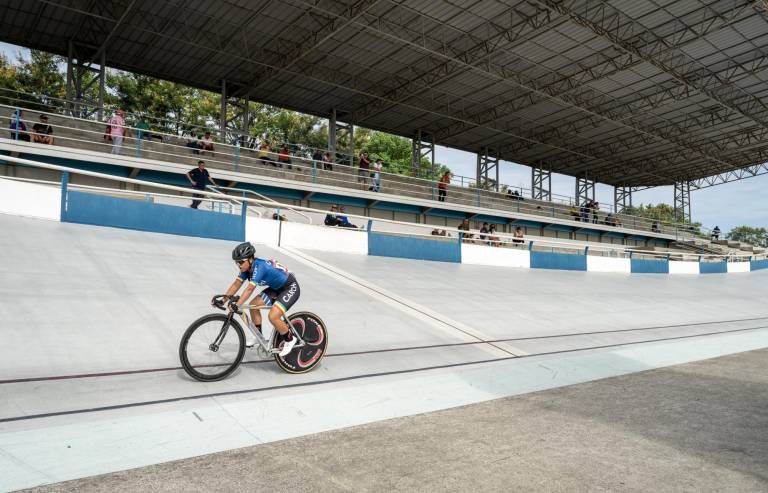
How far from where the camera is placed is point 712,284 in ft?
68.5

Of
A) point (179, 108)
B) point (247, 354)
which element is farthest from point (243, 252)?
point (179, 108)

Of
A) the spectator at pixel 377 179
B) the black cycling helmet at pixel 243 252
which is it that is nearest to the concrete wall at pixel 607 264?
the spectator at pixel 377 179

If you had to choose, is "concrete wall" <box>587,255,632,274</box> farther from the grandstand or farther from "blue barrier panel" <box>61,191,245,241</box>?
"blue barrier panel" <box>61,191,245,241</box>

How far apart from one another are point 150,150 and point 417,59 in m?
13.0

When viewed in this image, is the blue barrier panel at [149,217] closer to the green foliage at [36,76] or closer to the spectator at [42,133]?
the spectator at [42,133]

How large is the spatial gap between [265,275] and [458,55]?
67.7 ft

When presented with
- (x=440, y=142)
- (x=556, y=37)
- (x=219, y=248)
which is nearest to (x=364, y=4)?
(x=556, y=37)

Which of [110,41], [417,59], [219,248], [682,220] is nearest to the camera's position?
[219,248]

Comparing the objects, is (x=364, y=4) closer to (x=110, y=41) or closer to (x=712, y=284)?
(x=110, y=41)

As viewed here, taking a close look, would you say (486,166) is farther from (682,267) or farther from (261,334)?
(261,334)

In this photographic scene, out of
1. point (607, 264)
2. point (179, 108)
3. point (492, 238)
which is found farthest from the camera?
point (179, 108)

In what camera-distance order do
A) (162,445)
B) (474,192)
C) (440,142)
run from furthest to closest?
(440,142), (474,192), (162,445)

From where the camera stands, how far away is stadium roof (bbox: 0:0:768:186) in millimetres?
19859

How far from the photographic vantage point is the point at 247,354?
226 inches
